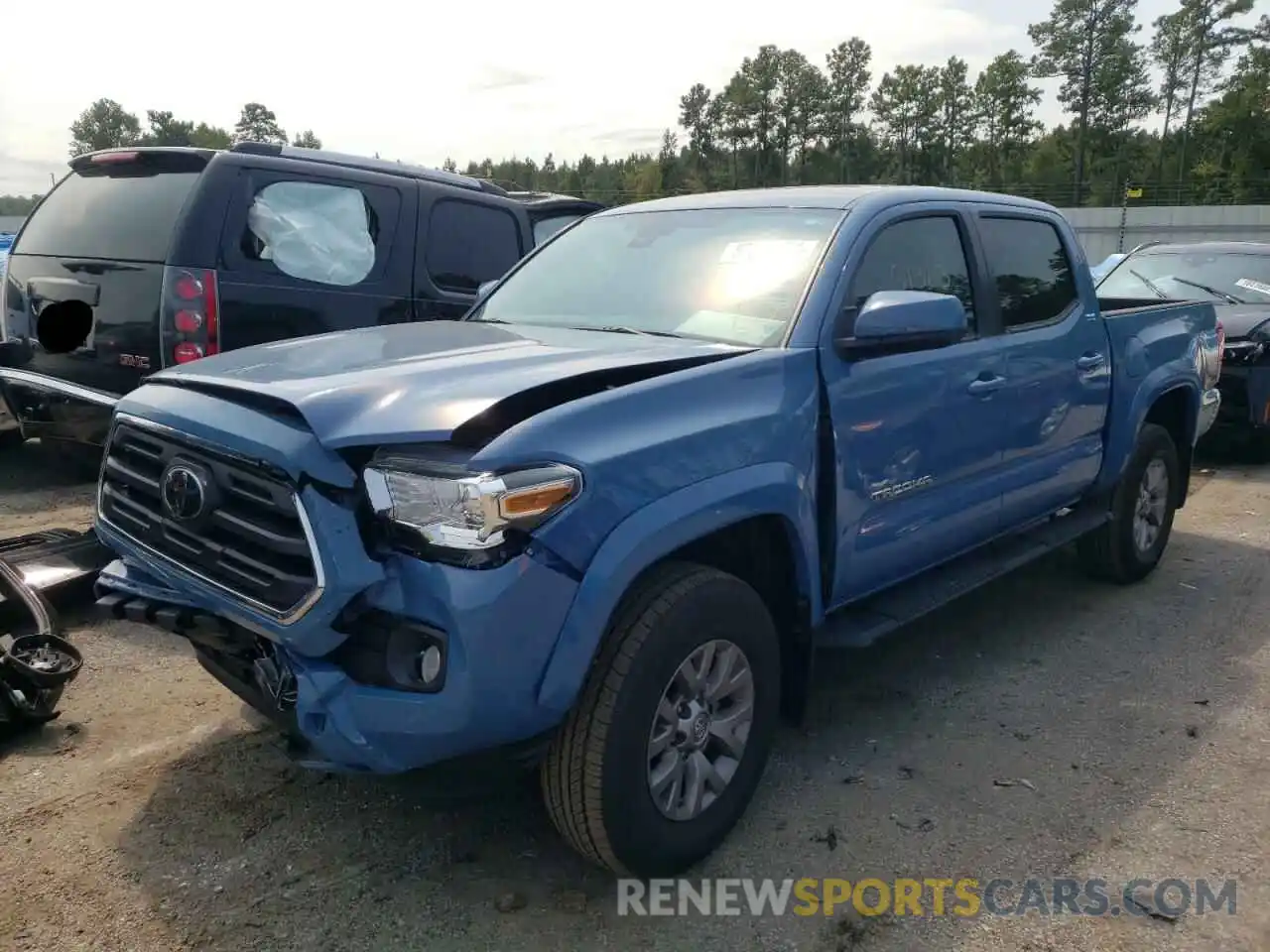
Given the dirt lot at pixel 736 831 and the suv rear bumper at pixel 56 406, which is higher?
the suv rear bumper at pixel 56 406

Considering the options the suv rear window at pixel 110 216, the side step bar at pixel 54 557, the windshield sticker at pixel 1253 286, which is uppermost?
the suv rear window at pixel 110 216

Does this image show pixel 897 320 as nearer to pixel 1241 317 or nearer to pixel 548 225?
pixel 548 225

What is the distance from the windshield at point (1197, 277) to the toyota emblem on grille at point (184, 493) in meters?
8.37

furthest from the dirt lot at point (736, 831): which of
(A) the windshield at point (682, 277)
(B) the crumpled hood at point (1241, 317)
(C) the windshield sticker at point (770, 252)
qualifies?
(B) the crumpled hood at point (1241, 317)

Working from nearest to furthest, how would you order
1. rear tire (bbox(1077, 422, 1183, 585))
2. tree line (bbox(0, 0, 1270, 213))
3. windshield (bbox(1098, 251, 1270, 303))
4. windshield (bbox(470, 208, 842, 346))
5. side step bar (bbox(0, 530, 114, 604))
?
windshield (bbox(470, 208, 842, 346))
side step bar (bbox(0, 530, 114, 604))
rear tire (bbox(1077, 422, 1183, 585))
windshield (bbox(1098, 251, 1270, 303))
tree line (bbox(0, 0, 1270, 213))

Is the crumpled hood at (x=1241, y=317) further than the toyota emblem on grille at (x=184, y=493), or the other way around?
the crumpled hood at (x=1241, y=317)

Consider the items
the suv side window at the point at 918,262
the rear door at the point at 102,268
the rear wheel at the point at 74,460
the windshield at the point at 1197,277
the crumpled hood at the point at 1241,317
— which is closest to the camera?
the suv side window at the point at 918,262

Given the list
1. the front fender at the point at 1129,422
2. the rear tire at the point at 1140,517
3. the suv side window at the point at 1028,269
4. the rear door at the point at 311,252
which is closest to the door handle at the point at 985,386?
the suv side window at the point at 1028,269

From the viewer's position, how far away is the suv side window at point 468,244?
6.20 meters

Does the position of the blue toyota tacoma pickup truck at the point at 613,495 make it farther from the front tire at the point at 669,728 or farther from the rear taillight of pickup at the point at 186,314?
the rear taillight of pickup at the point at 186,314

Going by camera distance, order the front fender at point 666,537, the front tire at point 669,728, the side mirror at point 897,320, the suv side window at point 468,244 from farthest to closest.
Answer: the suv side window at point 468,244 < the side mirror at point 897,320 < the front tire at point 669,728 < the front fender at point 666,537

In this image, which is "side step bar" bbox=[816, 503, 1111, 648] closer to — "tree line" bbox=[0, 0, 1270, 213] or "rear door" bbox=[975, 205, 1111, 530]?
"rear door" bbox=[975, 205, 1111, 530]

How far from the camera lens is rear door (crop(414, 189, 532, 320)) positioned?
6.10 metres

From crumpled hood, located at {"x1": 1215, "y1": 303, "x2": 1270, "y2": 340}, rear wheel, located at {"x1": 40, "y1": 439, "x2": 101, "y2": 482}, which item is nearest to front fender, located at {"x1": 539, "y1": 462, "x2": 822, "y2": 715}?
rear wheel, located at {"x1": 40, "y1": 439, "x2": 101, "y2": 482}
